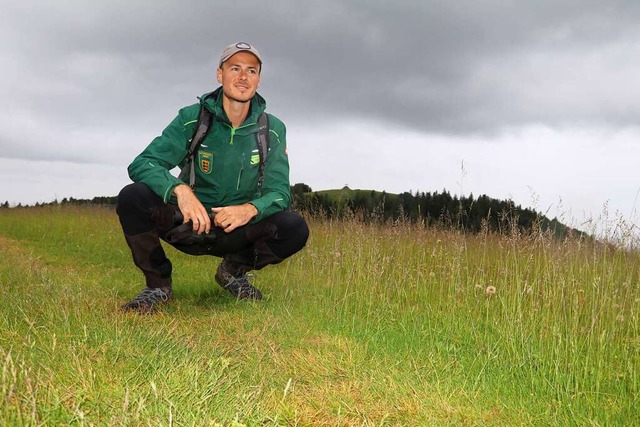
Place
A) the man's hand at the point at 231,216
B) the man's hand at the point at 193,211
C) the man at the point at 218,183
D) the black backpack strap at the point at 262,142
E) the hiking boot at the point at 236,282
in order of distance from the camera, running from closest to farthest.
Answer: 1. the man's hand at the point at 193,211
2. the man's hand at the point at 231,216
3. the man at the point at 218,183
4. the black backpack strap at the point at 262,142
5. the hiking boot at the point at 236,282

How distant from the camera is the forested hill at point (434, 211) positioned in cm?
527

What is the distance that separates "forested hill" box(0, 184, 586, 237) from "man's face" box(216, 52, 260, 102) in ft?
7.60

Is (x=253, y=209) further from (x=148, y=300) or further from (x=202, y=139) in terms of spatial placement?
(x=148, y=300)

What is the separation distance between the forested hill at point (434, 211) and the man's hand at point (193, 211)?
92.0 inches

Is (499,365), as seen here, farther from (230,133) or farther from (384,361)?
(230,133)

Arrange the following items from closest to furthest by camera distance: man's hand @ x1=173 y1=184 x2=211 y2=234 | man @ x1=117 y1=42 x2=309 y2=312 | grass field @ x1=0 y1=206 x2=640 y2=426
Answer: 1. grass field @ x1=0 y1=206 x2=640 y2=426
2. man's hand @ x1=173 y1=184 x2=211 y2=234
3. man @ x1=117 y1=42 x2=309 y2=312

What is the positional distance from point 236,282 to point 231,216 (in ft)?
3.90

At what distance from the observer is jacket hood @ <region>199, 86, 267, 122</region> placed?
459 centimetres

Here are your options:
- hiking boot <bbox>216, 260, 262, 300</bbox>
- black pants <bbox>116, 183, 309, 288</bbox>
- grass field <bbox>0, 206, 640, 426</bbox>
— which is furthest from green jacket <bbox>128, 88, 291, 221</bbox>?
grass field <bbox>0, 206, 640, 426</bbox>

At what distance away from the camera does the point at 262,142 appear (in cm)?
470

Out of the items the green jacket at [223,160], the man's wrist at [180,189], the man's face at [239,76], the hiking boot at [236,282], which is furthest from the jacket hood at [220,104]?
the hiking boot at [236,282]

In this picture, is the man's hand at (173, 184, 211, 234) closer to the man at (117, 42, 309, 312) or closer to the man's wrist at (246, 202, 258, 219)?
the man at (117, 42, 309, 312)

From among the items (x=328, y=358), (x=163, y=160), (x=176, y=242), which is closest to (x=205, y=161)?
(x=163, y=160)

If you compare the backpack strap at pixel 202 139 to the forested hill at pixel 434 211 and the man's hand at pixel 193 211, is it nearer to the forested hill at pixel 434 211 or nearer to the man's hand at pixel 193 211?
the man's hand at pixel 193 211
